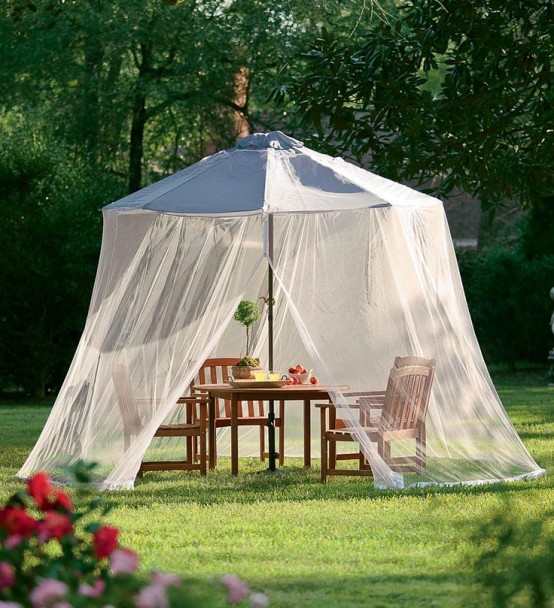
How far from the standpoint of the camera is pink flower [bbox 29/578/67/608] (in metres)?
3.14

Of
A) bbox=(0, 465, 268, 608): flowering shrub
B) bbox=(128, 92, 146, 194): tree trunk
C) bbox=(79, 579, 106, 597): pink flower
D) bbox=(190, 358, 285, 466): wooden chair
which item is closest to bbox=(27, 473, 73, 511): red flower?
bbox=(0, 465, 268, 608): flowering shrub

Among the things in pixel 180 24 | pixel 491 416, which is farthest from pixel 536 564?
pixel 180 24

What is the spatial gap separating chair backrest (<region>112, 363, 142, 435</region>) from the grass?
0.39 meters

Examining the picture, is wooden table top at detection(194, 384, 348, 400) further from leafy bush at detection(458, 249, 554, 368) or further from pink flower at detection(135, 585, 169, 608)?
leafy bush at detection(458, 249, 554, 368)

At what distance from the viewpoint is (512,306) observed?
64.9 ft

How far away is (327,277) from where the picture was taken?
31.0ft

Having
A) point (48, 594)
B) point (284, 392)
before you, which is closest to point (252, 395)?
point (284, 392)

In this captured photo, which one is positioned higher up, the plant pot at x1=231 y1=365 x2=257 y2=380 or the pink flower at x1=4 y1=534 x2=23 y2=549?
the plant pot at x1=231 y1=365 x2=257 y2=380

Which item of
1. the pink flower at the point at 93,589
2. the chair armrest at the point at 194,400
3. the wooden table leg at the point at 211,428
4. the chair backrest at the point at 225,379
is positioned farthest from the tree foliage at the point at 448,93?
the pink flower at the point at 93,589

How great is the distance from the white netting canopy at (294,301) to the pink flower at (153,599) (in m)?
5.20

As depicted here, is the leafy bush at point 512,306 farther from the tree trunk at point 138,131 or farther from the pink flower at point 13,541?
the pink flower at point 13,541

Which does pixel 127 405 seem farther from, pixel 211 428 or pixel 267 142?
pixel 267 142

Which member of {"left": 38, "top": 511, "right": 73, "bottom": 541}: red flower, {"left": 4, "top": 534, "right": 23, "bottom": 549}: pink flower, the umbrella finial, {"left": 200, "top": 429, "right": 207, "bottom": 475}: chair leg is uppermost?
the umbrella finial

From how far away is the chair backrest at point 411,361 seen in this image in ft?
28.0
